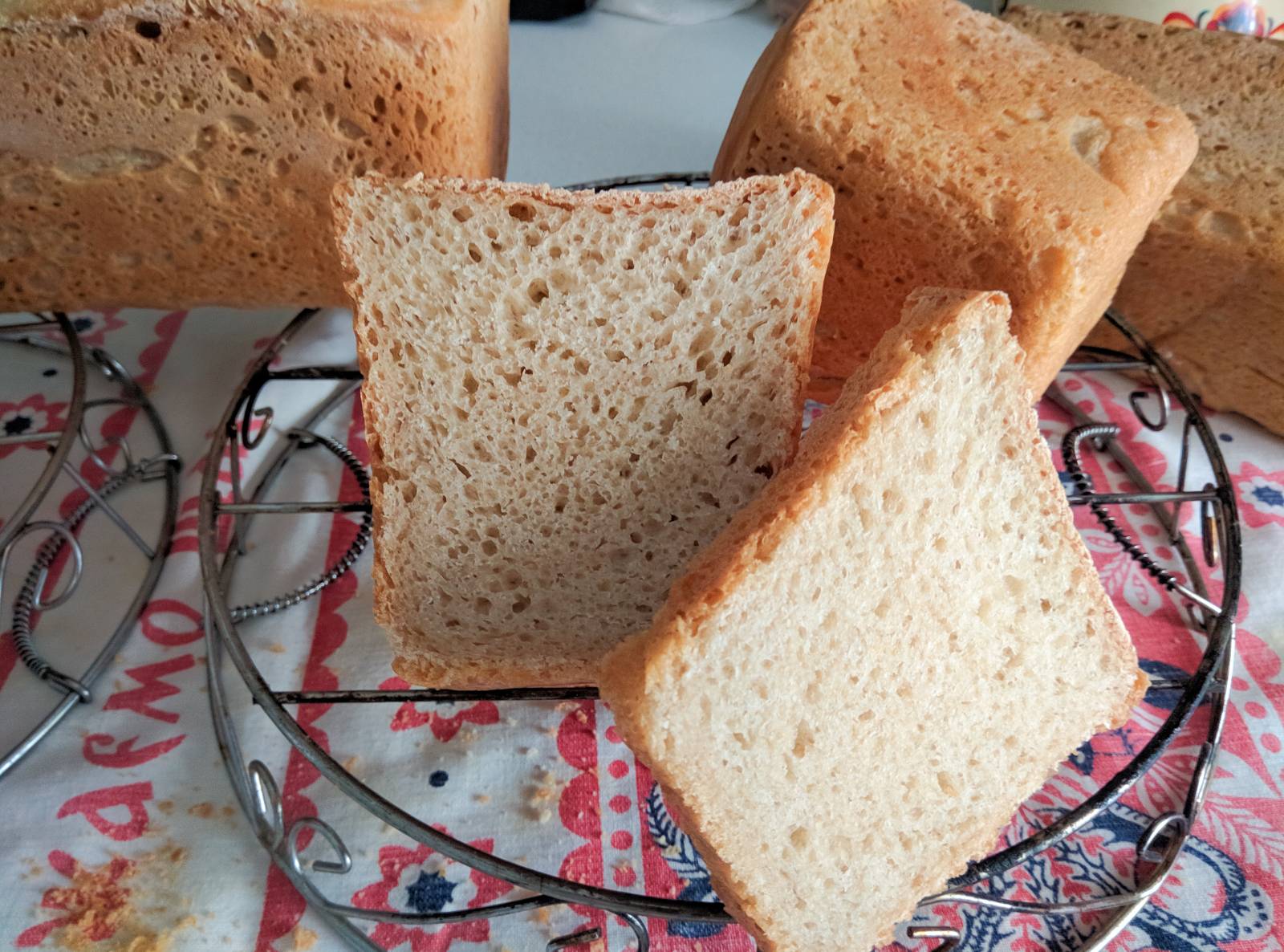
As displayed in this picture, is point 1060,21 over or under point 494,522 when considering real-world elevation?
over

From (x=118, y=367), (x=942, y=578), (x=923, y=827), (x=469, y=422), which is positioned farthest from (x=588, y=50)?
(x=923, y=827)

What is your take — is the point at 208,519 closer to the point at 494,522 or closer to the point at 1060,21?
Result: the point at 494,522

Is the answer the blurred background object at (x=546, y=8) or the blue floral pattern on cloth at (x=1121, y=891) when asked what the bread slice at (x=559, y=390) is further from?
the blurred background object at (x=546, y=8)

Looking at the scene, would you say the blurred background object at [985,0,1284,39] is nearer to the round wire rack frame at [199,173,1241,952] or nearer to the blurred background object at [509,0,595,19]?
the round wire rack frame at [199,173,1241,952]

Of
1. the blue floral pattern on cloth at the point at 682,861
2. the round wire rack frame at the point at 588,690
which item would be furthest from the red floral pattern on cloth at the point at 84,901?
the blue floral pattern on cloth at the point at 682,861

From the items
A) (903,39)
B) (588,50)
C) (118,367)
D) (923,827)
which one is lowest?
(118,367)

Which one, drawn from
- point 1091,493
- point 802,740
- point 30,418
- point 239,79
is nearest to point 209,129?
point 239,79
